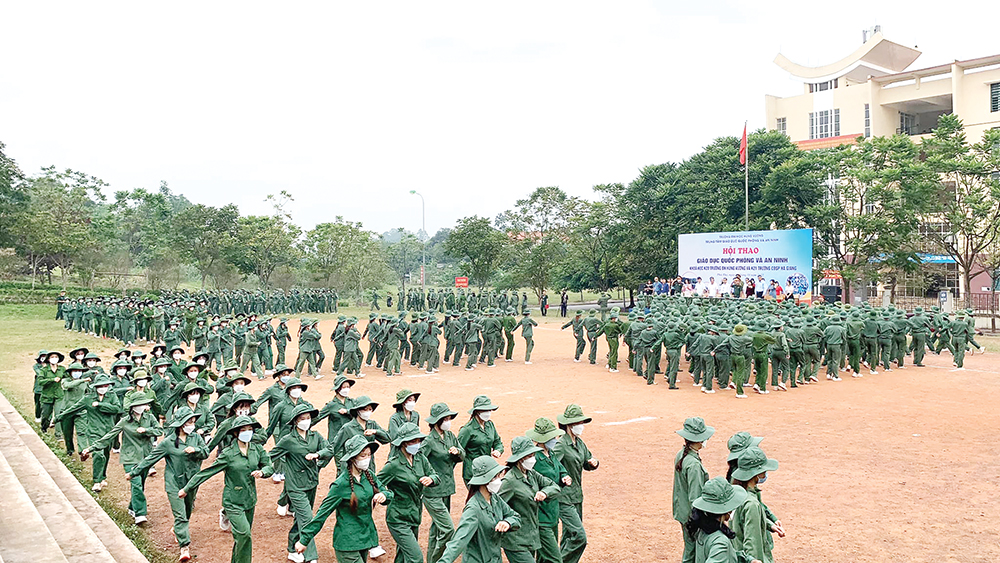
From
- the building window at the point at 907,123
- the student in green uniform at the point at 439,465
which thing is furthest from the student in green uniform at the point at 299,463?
the building window at the point at 907,123

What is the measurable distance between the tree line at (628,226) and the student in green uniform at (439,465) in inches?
1072

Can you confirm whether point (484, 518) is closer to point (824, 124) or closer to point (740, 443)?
point (740, 443)

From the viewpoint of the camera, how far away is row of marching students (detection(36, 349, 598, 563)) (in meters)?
5.18

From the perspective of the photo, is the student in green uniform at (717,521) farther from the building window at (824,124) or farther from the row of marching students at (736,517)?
the building window at (824,124)

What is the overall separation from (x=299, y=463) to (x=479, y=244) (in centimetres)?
3446

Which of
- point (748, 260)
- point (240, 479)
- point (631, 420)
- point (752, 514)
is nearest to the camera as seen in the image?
point (752, 514)

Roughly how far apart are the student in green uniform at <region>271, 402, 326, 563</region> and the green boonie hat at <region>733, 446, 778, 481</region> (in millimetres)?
3887

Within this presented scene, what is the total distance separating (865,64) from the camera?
1848 inches

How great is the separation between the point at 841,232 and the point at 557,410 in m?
23.8

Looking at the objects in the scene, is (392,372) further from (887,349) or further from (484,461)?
(484,461)

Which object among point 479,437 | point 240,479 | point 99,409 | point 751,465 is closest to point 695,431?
point 751,465

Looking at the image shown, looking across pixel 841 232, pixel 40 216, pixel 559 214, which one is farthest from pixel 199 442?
pixel 40 216

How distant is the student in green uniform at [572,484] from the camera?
5965 millimetres

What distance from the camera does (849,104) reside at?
43.9 m
